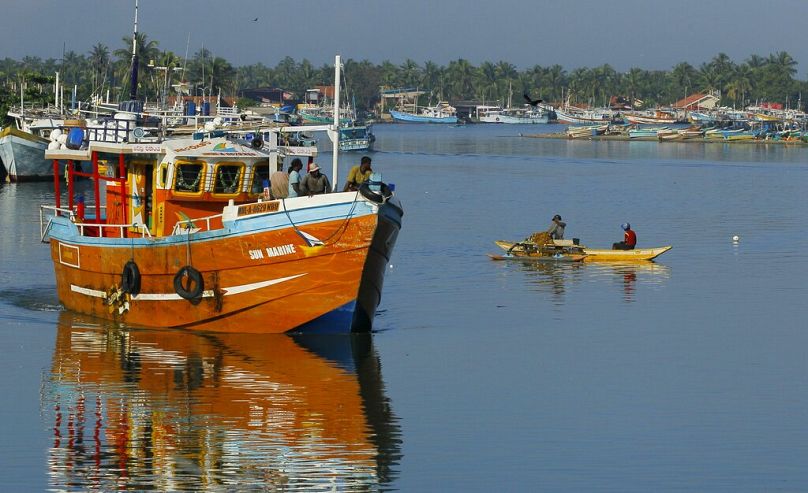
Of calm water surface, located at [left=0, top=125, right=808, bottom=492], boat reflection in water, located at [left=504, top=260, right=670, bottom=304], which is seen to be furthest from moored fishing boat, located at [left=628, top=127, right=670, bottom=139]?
boat reflection in water, located at [left=504, top=260, right=670, bottom=304]

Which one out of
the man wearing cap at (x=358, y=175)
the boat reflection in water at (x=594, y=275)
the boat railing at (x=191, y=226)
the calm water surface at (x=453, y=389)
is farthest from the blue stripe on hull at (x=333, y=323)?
the boat reflection in water at (x=594, y=275)

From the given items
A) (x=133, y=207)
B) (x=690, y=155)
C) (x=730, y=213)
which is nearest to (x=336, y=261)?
(x=133, y=207)

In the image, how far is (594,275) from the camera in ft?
139

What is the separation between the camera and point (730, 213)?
6925cm

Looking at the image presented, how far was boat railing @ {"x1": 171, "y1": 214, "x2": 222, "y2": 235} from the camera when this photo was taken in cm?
2807

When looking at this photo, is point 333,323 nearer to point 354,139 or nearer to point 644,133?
point 354,139

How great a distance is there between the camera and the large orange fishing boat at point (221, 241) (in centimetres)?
2722

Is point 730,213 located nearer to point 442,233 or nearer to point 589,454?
point 442,233

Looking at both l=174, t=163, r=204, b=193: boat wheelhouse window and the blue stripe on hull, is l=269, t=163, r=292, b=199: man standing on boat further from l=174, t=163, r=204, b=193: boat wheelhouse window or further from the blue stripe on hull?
the blue stripe on hull

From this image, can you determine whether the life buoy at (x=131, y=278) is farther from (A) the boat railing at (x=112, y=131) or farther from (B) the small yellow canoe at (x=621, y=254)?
(B) the small yellow canoe at (x=621, y=254)

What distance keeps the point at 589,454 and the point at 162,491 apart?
6535mm

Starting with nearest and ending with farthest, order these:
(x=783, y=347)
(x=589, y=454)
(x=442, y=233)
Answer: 1. (x=589, y=454)
2. (x=783, y=347)
3. (x=442, y=233)

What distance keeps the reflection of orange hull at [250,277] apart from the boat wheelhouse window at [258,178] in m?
2.47

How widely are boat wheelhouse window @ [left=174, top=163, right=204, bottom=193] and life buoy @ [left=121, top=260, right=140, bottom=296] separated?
6.32 feet
